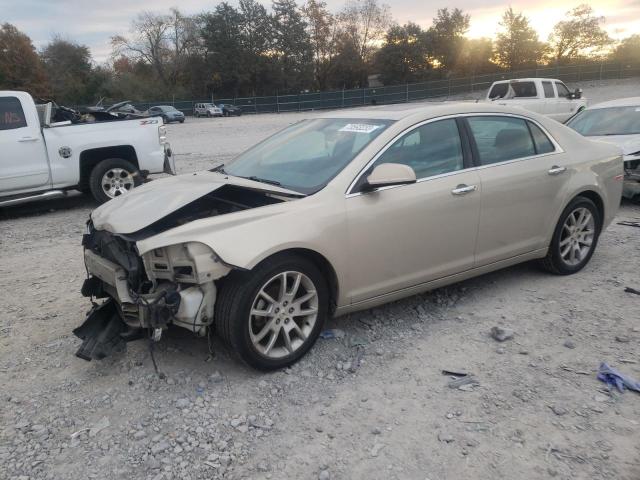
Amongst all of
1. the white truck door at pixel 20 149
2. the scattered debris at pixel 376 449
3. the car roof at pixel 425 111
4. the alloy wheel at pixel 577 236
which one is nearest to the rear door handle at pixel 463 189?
the car roof at pixel 425 111

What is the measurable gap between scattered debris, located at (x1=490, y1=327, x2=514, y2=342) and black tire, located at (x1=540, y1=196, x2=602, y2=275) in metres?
1.31

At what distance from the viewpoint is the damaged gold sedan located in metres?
3.18

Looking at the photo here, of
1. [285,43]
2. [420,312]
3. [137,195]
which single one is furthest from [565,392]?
[285,43]

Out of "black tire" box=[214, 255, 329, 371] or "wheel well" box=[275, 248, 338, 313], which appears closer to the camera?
"black tire" box=[214, 255, 329, 371]

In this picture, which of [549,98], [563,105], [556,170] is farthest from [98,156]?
[563,105]

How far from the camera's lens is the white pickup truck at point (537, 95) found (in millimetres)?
15633

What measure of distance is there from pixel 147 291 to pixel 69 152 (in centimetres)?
609

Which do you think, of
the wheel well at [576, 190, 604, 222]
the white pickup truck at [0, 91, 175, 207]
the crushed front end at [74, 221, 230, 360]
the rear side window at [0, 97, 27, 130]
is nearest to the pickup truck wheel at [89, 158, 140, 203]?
the white pickup truck at [0, 91, 175, 207]

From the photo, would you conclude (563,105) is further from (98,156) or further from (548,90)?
(98,156)

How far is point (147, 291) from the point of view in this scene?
11.0 ft

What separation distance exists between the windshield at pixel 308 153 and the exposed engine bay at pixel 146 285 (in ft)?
1.00

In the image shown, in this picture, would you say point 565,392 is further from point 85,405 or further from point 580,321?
point 85,405

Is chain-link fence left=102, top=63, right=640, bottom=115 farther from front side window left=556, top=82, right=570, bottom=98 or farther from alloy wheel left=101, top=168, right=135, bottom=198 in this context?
alloy wheel left=101, top=168, right=135, bottom=198

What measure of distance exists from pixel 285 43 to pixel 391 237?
231 feet
